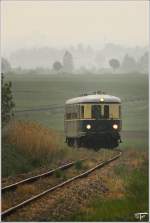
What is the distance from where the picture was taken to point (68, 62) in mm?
17422

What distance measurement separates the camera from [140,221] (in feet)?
41.9

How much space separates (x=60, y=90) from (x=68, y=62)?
0.89 metres

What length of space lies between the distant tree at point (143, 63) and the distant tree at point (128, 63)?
33cm

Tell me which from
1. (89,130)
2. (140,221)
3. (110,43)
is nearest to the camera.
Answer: (140,221)

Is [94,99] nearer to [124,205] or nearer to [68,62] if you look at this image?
[68,62]

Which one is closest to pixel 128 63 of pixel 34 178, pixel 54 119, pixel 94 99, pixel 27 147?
pixel 54 119

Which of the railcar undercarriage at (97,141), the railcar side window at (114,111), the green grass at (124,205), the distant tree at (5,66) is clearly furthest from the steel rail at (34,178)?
the distant tree at (5,66)

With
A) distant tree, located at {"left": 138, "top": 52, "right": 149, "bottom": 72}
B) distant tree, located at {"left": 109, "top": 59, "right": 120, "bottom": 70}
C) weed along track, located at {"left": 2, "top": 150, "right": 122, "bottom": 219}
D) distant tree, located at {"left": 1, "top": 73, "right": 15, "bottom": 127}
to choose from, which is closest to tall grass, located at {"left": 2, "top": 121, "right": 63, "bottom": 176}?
distant tree, located at {"left": 1, "top": 73, "right": 15, "bottom": 127}

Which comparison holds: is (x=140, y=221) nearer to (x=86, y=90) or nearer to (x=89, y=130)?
(x=86, y=90)

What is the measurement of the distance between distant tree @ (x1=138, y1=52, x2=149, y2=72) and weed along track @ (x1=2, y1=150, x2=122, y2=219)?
3044 millimetres

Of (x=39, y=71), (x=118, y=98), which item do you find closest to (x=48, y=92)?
(x=39, y=71)

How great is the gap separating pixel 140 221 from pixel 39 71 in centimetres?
584

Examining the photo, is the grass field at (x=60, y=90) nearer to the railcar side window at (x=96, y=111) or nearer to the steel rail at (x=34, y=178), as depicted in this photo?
the steel rail at (x=34, y=178)

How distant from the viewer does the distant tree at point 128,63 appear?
16967mm
